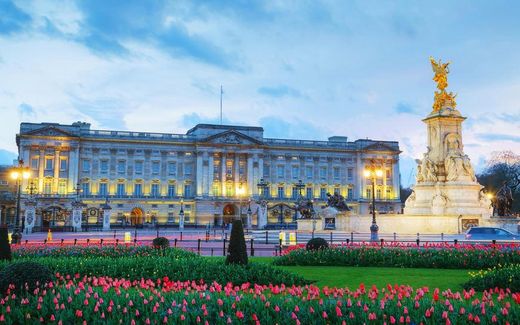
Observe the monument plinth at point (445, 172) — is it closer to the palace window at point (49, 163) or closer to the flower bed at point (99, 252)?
the flower bed at point (99, 252)

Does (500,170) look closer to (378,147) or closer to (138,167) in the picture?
(378,147)

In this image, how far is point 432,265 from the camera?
18.2 metres

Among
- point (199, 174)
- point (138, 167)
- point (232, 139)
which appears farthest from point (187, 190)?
point (232, 139)

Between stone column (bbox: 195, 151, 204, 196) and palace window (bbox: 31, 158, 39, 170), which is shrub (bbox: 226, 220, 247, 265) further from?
palace window (bbox: 31, 158, 39, 170)

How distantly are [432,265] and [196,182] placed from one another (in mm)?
78946

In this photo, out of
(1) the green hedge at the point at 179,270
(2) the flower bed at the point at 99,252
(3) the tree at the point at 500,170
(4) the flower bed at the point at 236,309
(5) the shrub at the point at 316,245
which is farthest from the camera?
(3) the tree at the point at 500,170

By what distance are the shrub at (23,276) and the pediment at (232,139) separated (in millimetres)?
85430

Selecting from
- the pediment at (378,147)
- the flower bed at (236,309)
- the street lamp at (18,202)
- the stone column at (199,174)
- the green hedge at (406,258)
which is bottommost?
the flower bed at (236,309)

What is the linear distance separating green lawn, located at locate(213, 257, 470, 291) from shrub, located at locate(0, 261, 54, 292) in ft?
22.3

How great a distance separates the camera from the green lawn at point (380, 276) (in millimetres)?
14078

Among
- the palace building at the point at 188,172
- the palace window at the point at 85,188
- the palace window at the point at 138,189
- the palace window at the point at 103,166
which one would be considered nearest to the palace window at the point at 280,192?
the palace building at the point at 188,172

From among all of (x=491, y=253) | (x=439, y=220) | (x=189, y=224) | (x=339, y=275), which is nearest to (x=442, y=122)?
(x=439, y=220)

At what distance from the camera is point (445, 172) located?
36969 millimetres

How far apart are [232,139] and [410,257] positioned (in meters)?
79.7
